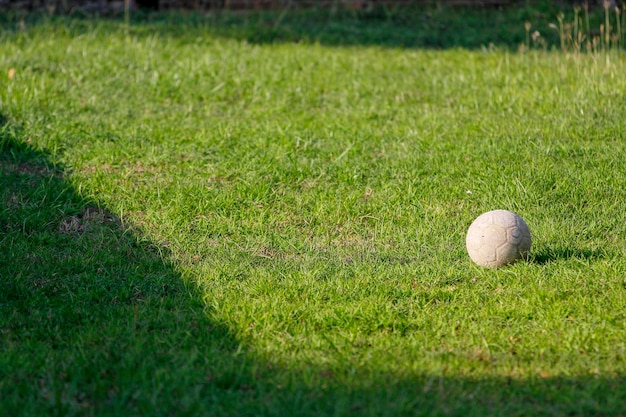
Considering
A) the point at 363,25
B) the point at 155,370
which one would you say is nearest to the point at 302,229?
the point at 155,370

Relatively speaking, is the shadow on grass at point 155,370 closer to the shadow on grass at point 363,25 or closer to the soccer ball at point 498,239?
the soccer ball at point 498,239

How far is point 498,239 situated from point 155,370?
94.6 inches

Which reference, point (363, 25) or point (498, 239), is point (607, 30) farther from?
point (498, 239)

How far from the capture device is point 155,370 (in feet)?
13.4

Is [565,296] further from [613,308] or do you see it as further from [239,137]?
[239,137]

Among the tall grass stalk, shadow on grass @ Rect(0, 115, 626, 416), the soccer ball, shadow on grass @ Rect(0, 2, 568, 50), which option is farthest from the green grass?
shadow on grass @ Rect(0, 2, 568, 50)

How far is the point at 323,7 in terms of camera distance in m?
12.9

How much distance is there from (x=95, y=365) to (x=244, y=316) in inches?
36.8

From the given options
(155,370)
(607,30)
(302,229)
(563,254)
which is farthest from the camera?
(607,30)

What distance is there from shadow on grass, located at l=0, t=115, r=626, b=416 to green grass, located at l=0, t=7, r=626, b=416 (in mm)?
15

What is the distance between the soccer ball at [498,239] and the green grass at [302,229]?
117mm

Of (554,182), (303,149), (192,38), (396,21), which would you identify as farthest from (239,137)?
(396,21)

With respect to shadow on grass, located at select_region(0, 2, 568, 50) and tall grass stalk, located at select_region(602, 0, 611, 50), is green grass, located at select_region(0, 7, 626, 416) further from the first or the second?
shadow on grass, located at select_region(0, 2, 568, 50)

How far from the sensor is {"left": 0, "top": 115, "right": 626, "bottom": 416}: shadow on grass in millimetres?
3758
